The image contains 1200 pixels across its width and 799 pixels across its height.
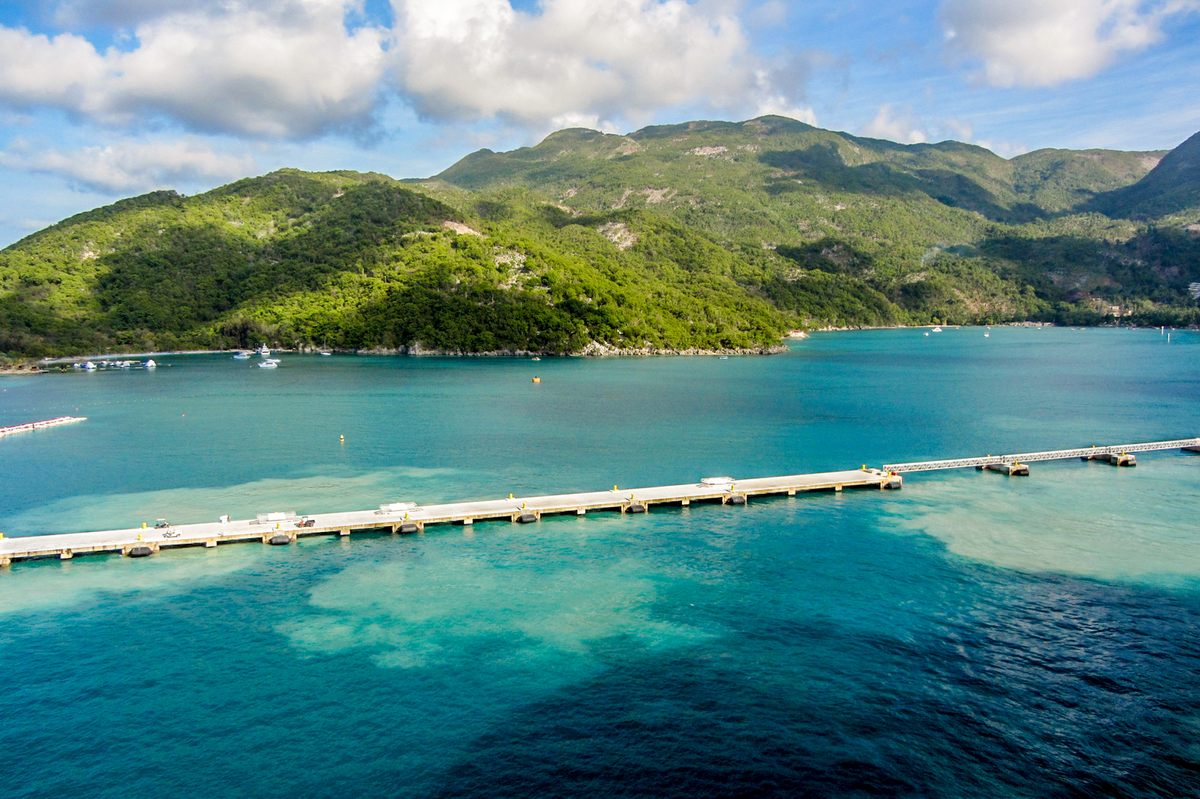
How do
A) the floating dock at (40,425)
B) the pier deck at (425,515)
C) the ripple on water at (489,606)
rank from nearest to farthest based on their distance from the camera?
the ripple on water at (489,606) → the pier deck at (425,515) → the floating dock at (40,425)

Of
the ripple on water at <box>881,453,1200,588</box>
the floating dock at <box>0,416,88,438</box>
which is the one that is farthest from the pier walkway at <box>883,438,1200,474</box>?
the floating dock at <box>0,416,88,438</box>

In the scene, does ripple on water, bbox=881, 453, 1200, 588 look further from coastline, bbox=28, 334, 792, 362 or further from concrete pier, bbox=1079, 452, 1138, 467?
coastline, bbox=28, 334, 792, 362

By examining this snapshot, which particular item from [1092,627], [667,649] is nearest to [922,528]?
[1092,627]

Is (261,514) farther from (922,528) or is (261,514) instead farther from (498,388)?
(498,388)

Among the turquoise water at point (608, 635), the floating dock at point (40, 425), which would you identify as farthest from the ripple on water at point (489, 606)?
the floating dock at point (40, 425)

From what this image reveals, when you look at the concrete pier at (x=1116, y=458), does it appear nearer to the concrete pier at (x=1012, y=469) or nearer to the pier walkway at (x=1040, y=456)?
the pier walkway at (x=1040, y=456)
